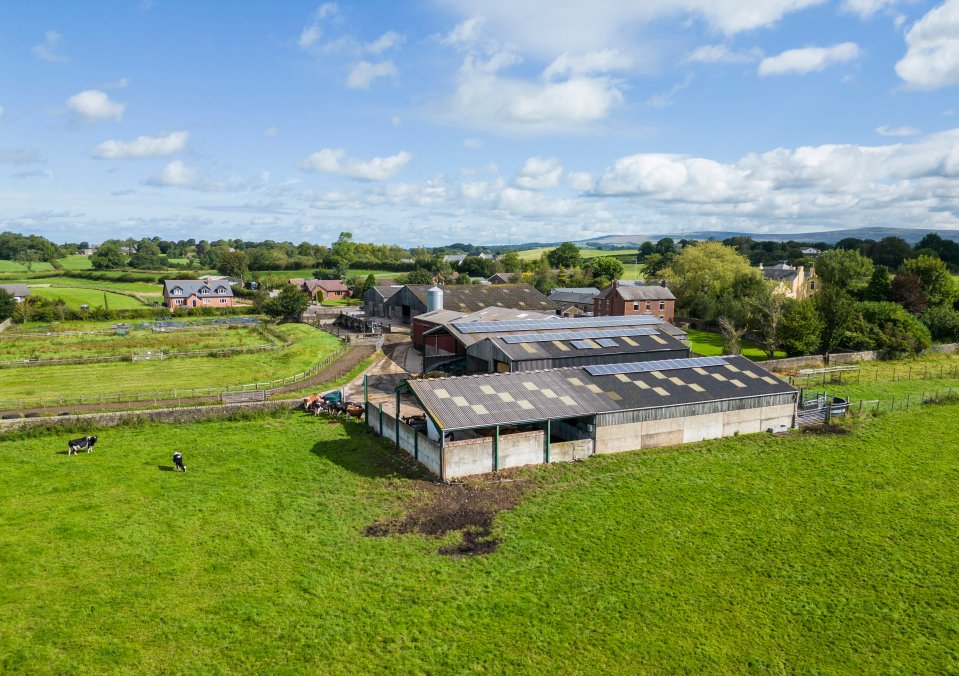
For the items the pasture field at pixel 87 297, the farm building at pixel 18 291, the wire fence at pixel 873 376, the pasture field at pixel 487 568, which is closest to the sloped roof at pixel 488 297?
the wire fence at pixel 873 376

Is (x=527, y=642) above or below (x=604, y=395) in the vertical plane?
below

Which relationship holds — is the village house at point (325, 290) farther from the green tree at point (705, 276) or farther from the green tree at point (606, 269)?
the green tree at point (705, 276)

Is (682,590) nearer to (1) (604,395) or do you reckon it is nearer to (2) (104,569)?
(1) (604,395)

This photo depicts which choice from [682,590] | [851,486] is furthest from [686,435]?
[682,590]

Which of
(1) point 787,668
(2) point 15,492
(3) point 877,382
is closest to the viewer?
(1) point 787,668

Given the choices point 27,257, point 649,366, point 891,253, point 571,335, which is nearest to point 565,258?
point 891,253

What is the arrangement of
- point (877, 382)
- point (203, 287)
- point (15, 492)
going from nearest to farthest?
point (15, 492)
point (877, 382)
point (203, 287)

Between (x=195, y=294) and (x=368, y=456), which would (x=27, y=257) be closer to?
(x=195, y=294)
